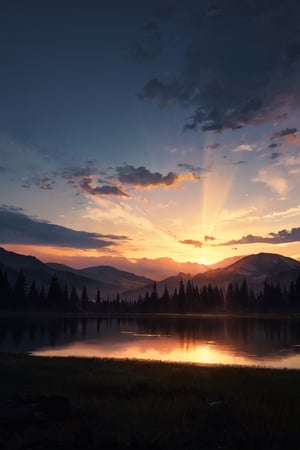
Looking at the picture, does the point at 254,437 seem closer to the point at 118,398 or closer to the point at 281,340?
Result: the point at 118,398

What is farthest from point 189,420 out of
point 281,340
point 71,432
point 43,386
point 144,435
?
point 281,340

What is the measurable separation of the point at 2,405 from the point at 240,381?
16442mm

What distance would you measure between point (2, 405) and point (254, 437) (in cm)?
914

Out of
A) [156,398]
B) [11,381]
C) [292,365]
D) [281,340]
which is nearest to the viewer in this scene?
[156,398]

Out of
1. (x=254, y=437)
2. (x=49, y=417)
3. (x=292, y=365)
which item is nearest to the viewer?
(x=254, y=437)

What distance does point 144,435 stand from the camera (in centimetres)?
1473

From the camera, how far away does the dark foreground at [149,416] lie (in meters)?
13.9

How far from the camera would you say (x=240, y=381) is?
28203 mm

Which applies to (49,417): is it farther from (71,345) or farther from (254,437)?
(71,345)

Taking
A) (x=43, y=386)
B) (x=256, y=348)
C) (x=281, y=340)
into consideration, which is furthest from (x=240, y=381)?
(x=281, y=340)

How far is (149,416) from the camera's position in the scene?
17047 millimetres

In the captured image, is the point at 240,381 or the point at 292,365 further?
the point at 292,365

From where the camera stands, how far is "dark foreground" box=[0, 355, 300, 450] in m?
13.9

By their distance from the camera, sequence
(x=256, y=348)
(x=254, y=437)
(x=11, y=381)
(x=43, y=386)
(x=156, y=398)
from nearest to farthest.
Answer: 1. (x=254, y=437)
2. (x=156, y=398)
3. (x=43, y=386)
4. (x=11, y=381)
5. (x=256, y=348)
